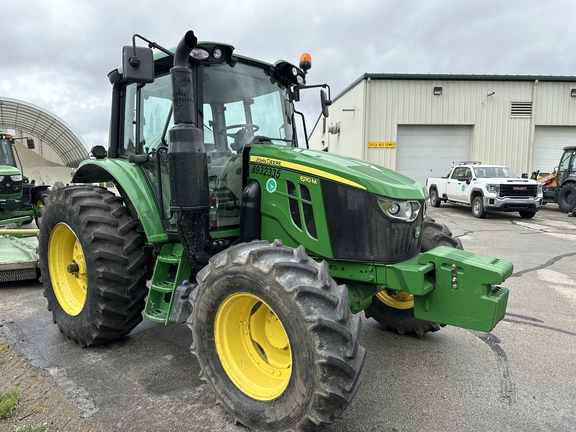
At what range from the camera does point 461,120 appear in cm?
1897

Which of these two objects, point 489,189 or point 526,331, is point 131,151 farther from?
point 489,189

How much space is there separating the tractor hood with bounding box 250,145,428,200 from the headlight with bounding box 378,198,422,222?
0.14 feet

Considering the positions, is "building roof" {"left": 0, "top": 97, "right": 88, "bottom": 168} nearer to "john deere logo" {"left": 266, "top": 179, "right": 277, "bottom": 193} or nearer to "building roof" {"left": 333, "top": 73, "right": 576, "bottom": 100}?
"building roof" {"left": 333, "top": 73, "right": 576, "bottom": 100}

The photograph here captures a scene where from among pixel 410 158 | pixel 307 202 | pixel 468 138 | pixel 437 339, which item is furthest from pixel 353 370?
pixel 468 138

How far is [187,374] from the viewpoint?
3186 millimetres

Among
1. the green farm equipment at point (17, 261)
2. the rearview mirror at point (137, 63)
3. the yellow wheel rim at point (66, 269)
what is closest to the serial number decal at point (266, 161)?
the rearview mirror at point (137, 63)

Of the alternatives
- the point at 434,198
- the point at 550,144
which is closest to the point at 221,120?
the point at 434,198

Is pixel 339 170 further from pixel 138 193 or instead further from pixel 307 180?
pixel 138 193

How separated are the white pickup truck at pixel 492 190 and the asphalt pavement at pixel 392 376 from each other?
8664mm

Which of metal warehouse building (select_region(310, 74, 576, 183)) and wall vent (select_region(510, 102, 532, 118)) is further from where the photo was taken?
wall vent (select_region(510, 102, 532, 118))

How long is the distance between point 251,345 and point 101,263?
142 centimetres

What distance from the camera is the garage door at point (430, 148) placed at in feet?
63.0

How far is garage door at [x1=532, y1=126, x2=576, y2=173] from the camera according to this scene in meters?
19.6

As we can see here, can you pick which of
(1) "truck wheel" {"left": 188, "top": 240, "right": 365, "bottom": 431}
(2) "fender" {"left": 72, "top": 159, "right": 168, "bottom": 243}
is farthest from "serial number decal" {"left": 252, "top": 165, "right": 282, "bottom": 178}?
(2) "fender" {"left": 72, "top": 159, "right": 168, "bottom": 243}
